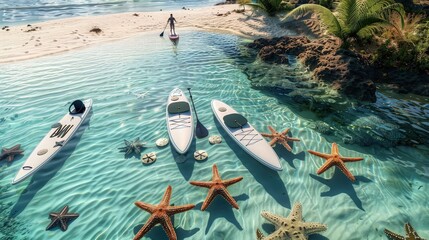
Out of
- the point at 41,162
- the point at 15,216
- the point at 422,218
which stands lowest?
the point at 15,216

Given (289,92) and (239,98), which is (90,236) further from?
(289,92)

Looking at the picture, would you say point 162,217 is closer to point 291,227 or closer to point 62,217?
point 62,217

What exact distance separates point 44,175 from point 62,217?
9.93 feet

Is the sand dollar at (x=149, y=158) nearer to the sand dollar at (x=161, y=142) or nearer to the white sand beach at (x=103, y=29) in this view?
the sand dollar at (x=161, y=142)

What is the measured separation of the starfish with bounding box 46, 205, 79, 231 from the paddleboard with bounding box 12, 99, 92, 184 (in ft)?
7.62

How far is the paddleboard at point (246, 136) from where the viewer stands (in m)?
9.67

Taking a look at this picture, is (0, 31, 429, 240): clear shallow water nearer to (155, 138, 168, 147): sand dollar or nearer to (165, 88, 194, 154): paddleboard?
(155, 138, 168, 147): sand dollar

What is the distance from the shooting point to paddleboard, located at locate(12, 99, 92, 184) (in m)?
9.49

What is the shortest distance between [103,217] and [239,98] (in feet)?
Result: 32.9

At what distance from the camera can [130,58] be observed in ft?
70.0

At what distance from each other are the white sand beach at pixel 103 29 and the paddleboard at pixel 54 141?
13564 millimetres

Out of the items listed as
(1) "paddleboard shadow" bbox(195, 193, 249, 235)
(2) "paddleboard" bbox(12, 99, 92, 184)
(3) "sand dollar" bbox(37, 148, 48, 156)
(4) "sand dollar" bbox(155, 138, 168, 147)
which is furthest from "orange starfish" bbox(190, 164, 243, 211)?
(3) "sand dollar" bbox(37, 148, 48, 156)

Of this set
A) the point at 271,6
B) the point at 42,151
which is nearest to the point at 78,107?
the point at 42,151

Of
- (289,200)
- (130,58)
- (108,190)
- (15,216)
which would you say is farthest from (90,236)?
(130,58)
